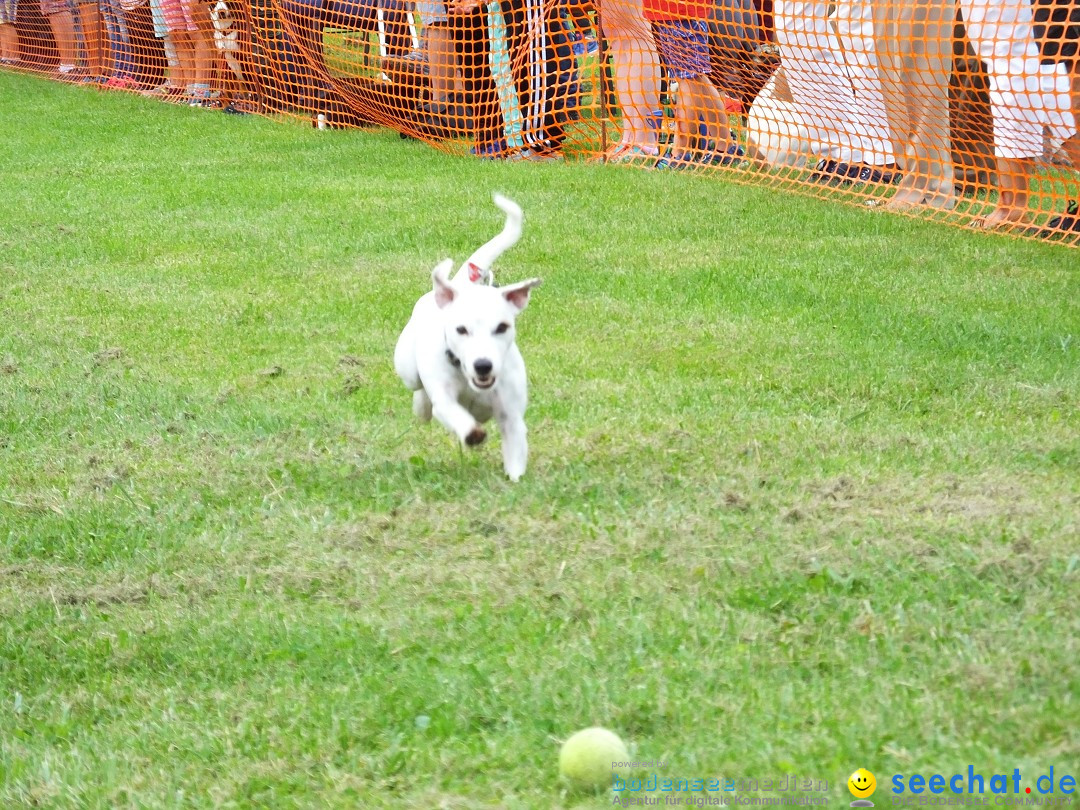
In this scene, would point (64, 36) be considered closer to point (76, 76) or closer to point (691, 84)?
point (76, 76)

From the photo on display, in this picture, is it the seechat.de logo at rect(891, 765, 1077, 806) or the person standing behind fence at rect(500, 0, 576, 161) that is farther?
the person standing behind fence at rect(500, 0, 576, 161)

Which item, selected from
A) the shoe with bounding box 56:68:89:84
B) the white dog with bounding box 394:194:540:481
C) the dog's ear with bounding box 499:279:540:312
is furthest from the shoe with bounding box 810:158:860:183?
Answer: the shoe with bounding box 56:68:89:84

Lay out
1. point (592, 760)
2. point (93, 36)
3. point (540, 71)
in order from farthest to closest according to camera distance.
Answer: point (93, 36)
point (540, 71)
point (592, 760)

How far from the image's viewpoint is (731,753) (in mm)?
3256

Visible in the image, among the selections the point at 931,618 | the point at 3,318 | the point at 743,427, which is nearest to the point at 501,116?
the point at 3,318

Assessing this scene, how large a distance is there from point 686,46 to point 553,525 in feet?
25.8

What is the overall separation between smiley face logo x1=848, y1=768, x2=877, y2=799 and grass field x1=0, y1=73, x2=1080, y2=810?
0.11 feet

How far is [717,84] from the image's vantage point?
12.5m

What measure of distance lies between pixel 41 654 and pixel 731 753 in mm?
2111

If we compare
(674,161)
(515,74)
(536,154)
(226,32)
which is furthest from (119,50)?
(674,161)

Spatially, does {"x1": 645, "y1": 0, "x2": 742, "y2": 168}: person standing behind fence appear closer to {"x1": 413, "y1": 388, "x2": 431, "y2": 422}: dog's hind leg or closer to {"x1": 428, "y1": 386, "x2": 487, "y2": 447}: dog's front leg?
{"x1": 413, "y1": 388, "x2": 431, "y2": 422}: dog's hind leg

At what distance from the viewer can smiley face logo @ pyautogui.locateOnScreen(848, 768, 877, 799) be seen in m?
3.00

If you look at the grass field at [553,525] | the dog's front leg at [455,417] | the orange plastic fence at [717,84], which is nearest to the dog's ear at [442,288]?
the dog's front leg at [455,417]

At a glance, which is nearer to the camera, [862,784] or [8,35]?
[862,784]
